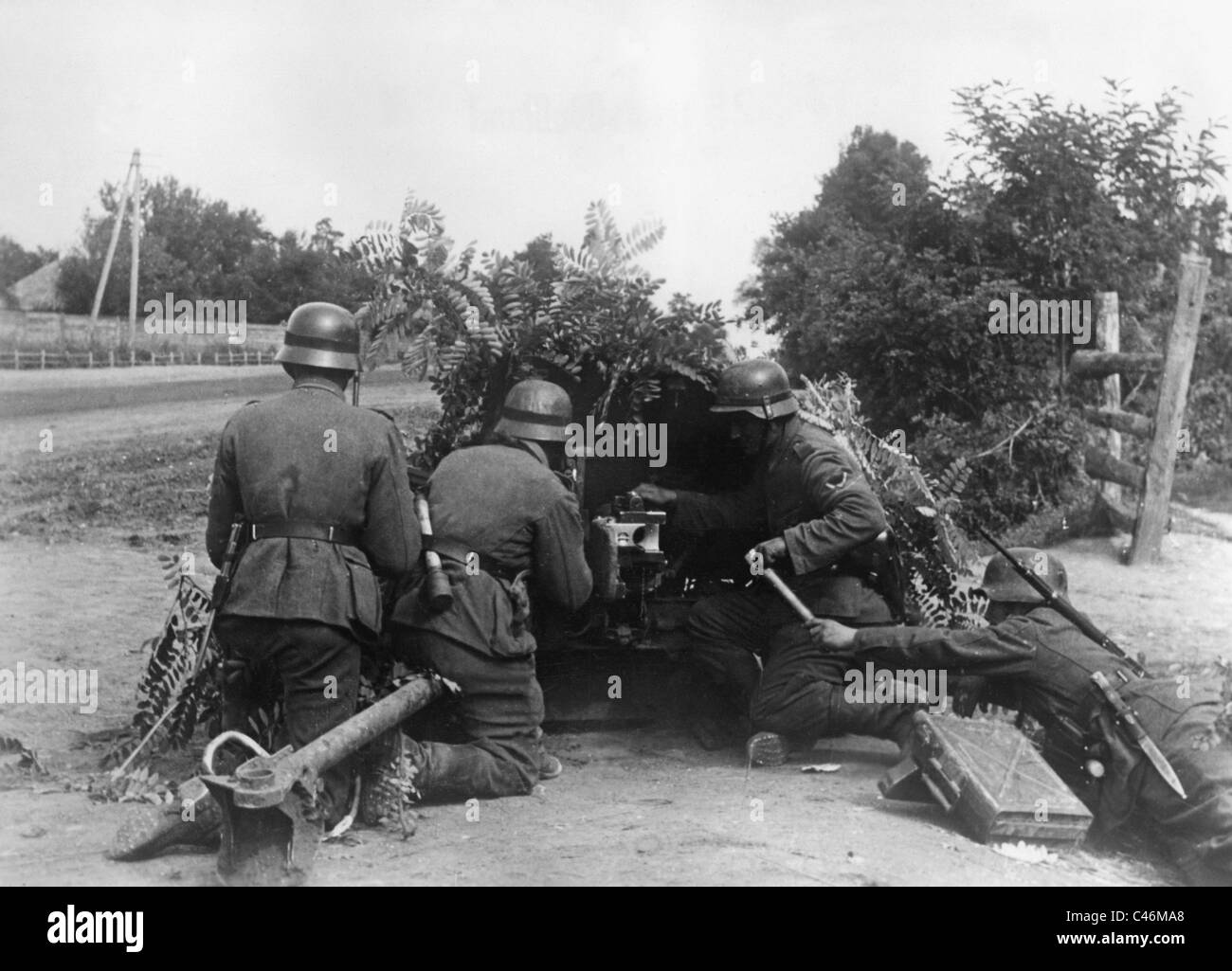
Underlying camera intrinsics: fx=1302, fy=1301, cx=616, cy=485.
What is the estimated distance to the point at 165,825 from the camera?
4477mm

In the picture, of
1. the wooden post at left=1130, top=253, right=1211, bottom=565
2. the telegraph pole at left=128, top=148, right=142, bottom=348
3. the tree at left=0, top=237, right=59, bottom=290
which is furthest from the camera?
the telegraph pole at left=128, top=148, right=142, bottom=348

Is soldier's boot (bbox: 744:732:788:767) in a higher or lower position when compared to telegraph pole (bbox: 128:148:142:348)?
lower

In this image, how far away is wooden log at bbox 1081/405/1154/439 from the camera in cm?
1205

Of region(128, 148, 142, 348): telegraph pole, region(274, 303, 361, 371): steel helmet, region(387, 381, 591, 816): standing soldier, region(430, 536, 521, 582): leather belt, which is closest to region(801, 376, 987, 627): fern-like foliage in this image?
region(387, 381, 591, 816): standing soldier

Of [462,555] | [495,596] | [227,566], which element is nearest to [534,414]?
[462,555]

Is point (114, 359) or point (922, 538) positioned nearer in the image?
point (922, 538)

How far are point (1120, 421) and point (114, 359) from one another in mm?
15561

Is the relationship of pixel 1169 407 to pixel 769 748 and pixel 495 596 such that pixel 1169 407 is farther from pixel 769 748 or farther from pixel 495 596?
pixel 495 596

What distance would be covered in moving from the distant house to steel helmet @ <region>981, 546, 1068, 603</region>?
17493mm

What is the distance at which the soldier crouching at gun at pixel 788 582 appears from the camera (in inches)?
249

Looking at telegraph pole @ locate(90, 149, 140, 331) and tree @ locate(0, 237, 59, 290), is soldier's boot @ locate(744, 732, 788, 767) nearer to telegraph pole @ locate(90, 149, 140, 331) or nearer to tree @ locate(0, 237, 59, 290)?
tree @ locate(0, 237, 59, 290)

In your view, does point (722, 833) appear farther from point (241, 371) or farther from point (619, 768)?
point (241, 371)

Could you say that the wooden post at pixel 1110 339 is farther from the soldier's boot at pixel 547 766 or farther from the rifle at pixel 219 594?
the rifle at pixel 219 594

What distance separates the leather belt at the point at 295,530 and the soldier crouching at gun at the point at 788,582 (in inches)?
86.0
